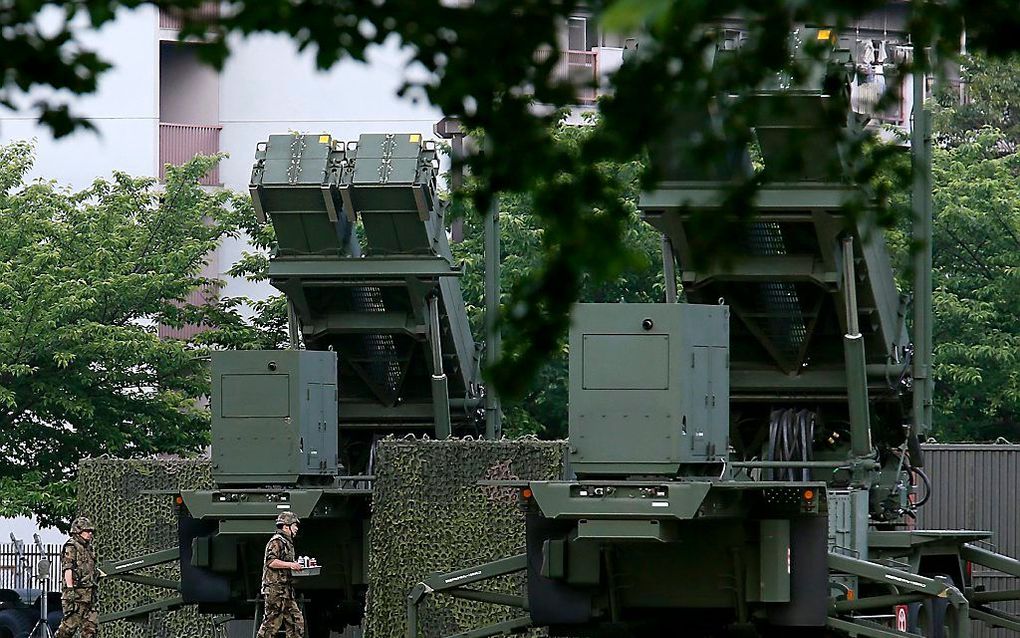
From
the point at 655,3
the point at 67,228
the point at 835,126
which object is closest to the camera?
the point at 655,3

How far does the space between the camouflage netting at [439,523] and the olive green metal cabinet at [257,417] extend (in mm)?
917

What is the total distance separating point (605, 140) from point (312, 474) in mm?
12905

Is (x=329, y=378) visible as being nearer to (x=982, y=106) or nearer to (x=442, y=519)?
(x=442, y=519)

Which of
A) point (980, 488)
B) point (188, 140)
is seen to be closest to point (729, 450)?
point (980, 488)

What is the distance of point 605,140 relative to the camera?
5672mm

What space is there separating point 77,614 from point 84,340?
7646 millimetres

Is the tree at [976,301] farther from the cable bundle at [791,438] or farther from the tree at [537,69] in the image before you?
the tree at [537,69]

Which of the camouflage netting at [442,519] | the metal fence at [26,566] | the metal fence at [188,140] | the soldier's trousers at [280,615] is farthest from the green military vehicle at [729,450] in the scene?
the metal fence at [188,140]

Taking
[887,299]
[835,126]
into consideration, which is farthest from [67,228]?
[835,126]

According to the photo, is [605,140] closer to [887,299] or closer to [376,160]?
[887,299]

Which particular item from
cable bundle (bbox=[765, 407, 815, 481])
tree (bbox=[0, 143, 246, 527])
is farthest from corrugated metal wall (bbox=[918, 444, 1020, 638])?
tree (bbox=[0, 143, 246, 527])

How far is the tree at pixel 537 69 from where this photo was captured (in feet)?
17.8

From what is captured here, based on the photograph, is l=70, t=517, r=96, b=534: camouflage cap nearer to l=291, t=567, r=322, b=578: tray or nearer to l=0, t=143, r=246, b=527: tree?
l=291, t=567, r=322, b=578: tray

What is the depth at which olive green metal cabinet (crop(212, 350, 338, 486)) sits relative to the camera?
1788cm
